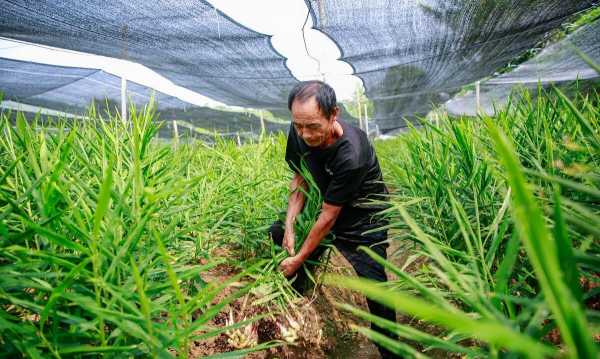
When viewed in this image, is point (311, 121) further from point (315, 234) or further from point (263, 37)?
point (263, 37)

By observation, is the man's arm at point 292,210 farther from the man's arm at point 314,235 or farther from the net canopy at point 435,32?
the net canopy at point 435,32

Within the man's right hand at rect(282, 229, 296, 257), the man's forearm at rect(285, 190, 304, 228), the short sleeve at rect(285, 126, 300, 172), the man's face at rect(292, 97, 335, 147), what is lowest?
the man's right hand at rect(282, 229, 296, 257)

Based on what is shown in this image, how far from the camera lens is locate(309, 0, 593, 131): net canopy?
342 centimetres

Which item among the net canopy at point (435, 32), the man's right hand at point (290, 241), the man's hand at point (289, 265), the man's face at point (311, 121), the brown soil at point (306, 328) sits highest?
the net canopy at point (435, 32)

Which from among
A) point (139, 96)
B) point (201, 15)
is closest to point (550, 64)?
point (201, 15)

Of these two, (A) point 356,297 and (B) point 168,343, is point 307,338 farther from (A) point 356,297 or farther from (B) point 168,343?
(B) point 168,343

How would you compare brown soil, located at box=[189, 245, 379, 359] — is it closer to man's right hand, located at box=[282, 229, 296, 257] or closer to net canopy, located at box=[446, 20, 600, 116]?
man's right hand, located at box=[282, 229, 296, 257]

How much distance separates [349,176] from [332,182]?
0.07 meters

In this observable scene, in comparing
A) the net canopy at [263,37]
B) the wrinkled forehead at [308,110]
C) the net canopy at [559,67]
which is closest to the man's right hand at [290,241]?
the wrinkled forehead at [308,110]

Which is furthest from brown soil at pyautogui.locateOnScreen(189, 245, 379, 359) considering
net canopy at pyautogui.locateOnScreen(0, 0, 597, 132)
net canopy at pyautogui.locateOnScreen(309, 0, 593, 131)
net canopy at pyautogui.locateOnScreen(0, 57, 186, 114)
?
net canopy at pyautogui.locateOnScreen(0, 57, 186, 114)

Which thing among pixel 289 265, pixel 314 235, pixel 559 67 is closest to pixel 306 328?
pixel 289 265

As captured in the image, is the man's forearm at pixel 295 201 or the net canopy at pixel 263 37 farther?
the net canopy at pixel 263 37

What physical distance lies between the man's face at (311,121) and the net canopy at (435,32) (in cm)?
→ 188

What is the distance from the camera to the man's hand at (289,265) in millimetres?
1280
